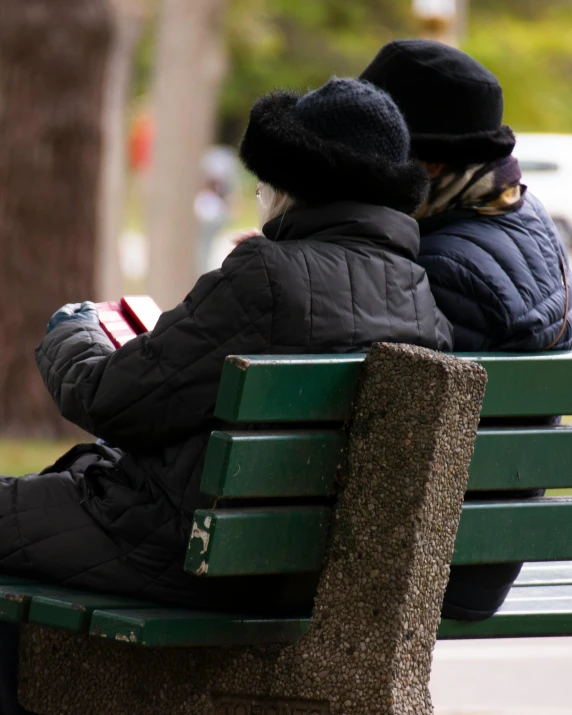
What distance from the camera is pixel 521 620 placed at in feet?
10.3

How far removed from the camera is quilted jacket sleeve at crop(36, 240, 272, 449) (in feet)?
8.87

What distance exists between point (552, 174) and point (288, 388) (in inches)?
634

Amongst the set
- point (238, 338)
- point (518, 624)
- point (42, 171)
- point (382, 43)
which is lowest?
point (382, 43)

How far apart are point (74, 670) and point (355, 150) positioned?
3.91 ft

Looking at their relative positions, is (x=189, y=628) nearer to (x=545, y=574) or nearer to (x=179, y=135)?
(x=545, y=574)

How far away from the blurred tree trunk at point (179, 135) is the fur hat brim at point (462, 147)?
8928 mm

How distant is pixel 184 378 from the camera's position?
8.99 feet

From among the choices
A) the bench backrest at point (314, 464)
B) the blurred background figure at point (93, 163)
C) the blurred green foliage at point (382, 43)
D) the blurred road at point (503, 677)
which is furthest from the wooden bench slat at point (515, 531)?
the blurred green foliage at point (382, 43)

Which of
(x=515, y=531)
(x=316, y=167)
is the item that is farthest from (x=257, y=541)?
(x=316, y=167)

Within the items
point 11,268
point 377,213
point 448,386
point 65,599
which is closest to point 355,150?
point 377,213

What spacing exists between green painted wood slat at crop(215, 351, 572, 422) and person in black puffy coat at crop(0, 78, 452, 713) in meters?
0.09

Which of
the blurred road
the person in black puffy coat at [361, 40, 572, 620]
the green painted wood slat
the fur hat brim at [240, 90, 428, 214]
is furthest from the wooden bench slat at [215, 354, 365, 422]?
the blurred road

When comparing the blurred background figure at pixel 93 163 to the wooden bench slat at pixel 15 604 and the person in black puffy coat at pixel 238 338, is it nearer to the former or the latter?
the person in black puffy coat at pixel 238 338

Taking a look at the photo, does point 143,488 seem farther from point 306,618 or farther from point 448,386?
point 448,386
